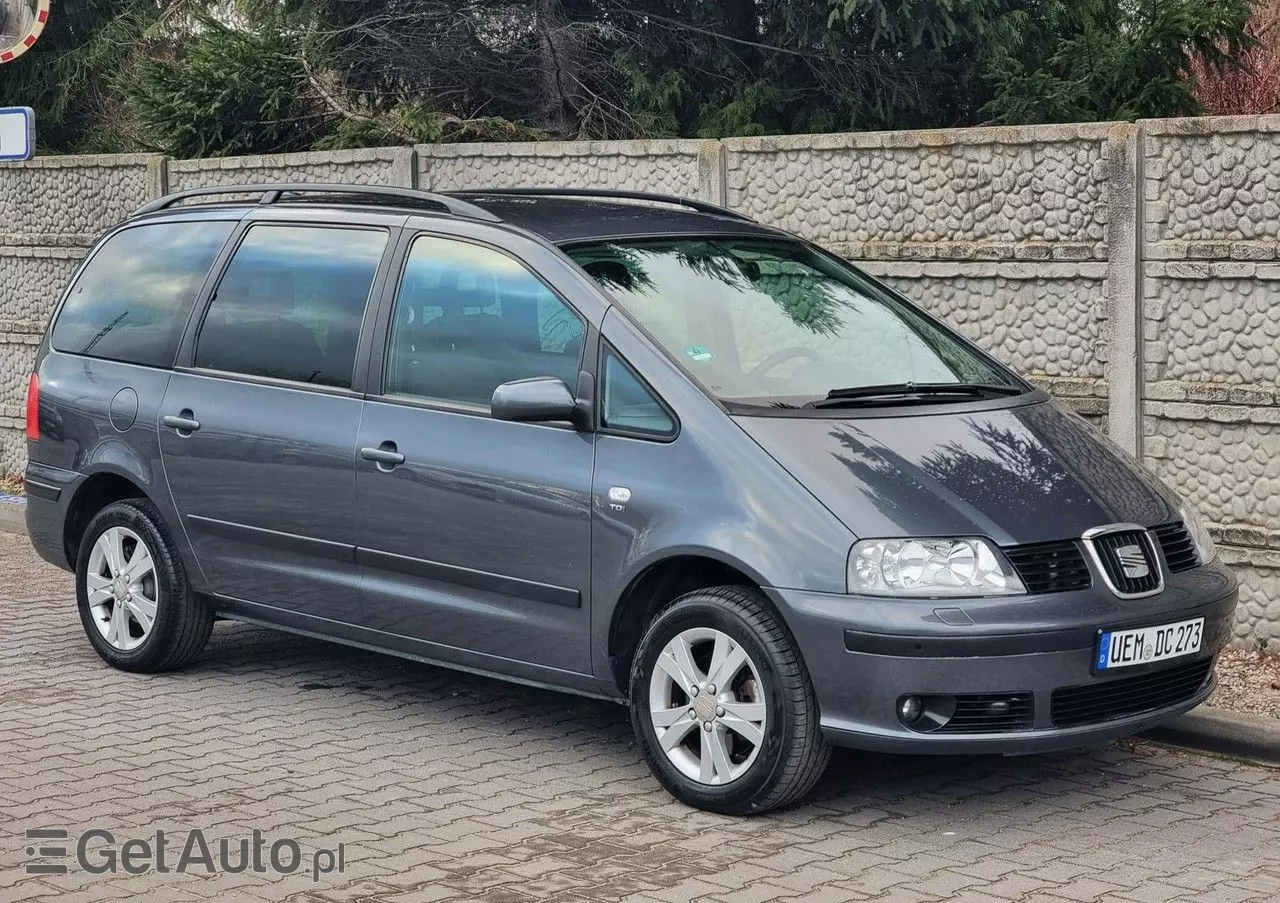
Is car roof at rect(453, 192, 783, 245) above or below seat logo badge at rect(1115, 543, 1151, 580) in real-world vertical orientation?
above

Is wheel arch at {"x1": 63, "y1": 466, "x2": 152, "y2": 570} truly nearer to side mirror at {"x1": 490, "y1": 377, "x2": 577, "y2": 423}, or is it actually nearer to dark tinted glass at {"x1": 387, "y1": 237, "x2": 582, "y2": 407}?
dark tinted glass at {"x1": 387, "y1": 237, "x2": 582, "y2": 407}

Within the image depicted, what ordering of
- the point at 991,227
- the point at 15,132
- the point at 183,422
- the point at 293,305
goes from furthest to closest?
the point at 15,132, the point at 991,227, the point at 183,422, the point at 293,305

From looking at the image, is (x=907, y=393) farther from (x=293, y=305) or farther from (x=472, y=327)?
(x=293, y=305)

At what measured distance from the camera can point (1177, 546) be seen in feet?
19.2

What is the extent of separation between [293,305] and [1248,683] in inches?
156

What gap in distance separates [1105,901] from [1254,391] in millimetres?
3255

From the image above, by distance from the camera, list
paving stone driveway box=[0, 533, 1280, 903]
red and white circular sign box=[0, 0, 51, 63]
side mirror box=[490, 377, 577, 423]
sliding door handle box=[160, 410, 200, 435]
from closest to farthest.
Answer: paving stone driveway box=[0, 533, 1280, 903]
side mirror box=[490, 377, 577, 423]
sliding door handle box=[160, 410, 200, 435]
red and white circular sign box=[0, 0, 51, 63]

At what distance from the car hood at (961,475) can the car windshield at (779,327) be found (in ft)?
0.72

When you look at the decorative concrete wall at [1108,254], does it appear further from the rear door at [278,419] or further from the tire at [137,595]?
the tire at [137,595]

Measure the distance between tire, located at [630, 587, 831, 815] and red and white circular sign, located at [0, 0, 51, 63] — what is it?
8.60 m

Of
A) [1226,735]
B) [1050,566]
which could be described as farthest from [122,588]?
[1226,735]

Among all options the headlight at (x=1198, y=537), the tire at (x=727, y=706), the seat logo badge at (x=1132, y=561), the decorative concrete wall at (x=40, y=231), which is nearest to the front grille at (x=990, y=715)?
the tire at (x=727, y=706)

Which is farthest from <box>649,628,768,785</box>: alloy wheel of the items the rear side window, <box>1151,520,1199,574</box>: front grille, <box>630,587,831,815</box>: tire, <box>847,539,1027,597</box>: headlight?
the rear side window

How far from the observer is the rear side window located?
745 cm
